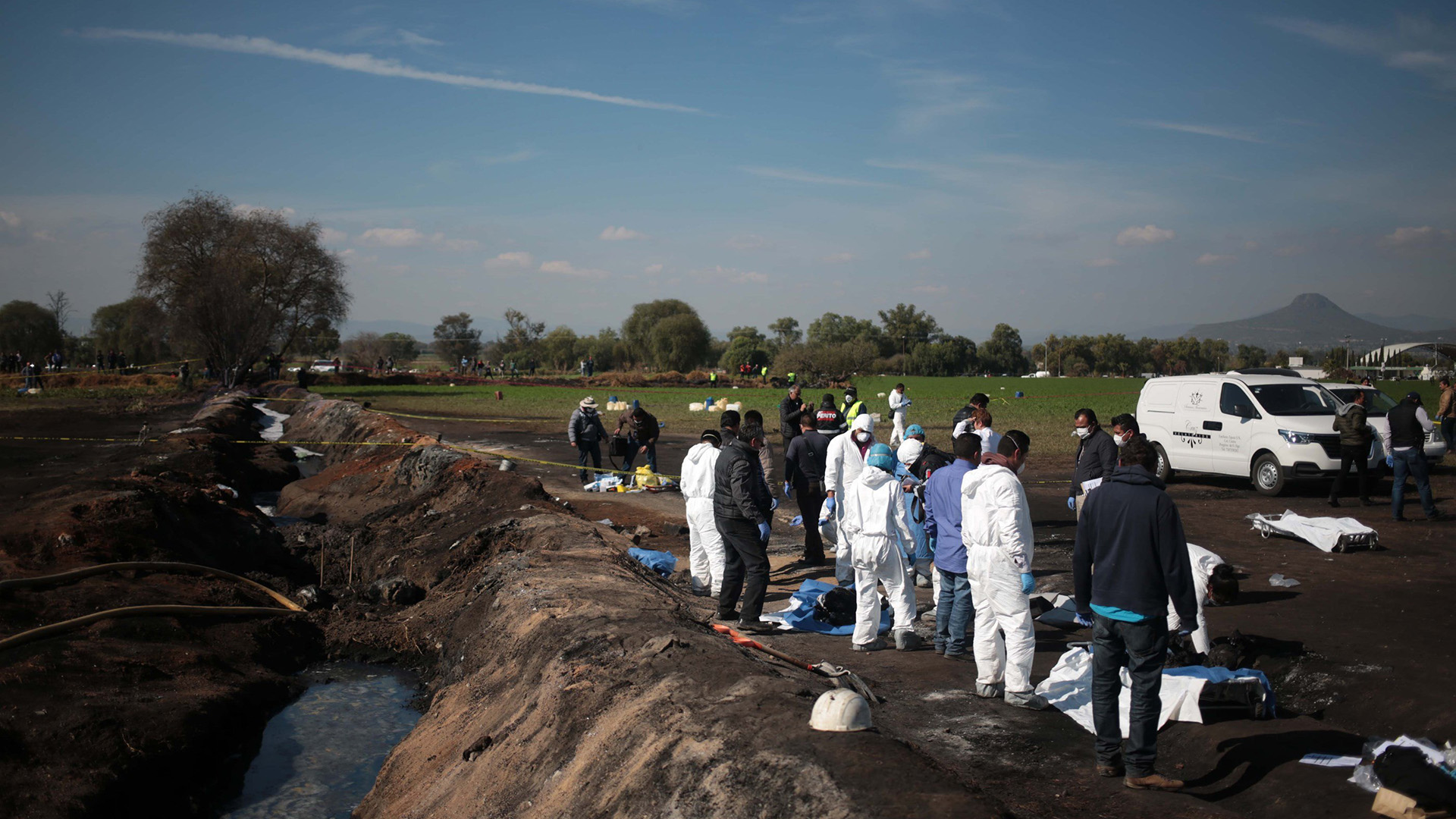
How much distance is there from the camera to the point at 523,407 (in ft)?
145

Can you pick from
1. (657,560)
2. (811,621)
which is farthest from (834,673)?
(657,560)

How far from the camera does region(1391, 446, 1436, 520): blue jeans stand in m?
12.5

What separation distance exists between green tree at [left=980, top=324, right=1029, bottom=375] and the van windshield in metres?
142

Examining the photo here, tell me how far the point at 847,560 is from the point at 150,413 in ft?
126

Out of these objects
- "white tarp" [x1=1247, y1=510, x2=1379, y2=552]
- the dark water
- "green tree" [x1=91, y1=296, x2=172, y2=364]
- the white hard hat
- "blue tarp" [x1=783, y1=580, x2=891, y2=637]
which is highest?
"green tree" [x1=91, y1=296, x2=172, y2=364]

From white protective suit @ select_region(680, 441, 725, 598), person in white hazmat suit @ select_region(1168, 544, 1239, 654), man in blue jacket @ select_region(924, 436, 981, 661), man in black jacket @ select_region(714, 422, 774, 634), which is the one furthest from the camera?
white protective suit @ select_region(680, 441, 725, 598)

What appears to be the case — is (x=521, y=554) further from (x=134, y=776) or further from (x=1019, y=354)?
(x=1019, y=354)

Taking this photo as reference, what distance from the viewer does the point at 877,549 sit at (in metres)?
7.53

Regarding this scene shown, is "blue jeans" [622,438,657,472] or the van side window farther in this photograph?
"blue jeans" [622,438,657,472]

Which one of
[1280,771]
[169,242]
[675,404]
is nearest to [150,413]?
[675,404]

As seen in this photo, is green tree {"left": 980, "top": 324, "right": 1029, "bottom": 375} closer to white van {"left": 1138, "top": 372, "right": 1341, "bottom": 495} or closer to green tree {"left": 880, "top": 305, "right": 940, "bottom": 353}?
green tree {"left": 880, "top": 305, "right": 940, "bottom": 353}

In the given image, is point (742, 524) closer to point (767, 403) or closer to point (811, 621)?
point (811, 621)

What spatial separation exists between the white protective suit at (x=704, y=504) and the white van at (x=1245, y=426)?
9572 millimetres

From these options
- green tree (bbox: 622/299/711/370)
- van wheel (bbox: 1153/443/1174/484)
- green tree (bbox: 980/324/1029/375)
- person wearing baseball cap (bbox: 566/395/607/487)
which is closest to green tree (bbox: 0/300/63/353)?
green tree (bbox: 622/299/711/370)
